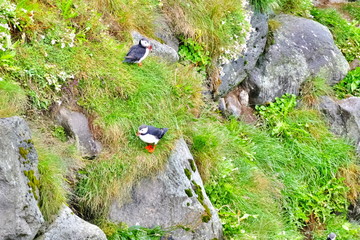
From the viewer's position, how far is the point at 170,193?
4523mm

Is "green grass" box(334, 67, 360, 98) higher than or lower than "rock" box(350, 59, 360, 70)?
lower

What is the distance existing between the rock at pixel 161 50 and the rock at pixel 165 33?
34 cm

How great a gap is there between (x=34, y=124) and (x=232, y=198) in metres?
2.61

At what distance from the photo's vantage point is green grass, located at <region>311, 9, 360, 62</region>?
9203mm

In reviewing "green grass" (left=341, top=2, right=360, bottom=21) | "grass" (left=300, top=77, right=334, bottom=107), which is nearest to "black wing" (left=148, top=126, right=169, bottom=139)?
"grass" (left=300, top=77, right=334, bottom=107)

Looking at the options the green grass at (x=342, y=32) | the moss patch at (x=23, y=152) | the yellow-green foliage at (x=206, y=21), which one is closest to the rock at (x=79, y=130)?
the moss patch at (x=23, y=152)

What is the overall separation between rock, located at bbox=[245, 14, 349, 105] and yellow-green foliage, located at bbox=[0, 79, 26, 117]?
4.38 meters

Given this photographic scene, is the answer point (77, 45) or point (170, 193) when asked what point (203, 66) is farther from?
point (170, 193)

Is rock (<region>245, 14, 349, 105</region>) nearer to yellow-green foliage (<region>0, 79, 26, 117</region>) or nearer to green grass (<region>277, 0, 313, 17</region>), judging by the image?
green grass (<region>277, 0, 313, 17</region>)

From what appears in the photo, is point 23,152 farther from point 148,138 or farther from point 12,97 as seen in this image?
point 148,138

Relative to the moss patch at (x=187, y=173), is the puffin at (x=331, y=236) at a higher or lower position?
lower

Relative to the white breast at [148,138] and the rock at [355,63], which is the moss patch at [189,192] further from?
the rock at [355,63]

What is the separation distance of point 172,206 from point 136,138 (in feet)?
2.78

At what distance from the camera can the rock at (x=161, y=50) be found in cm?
595
